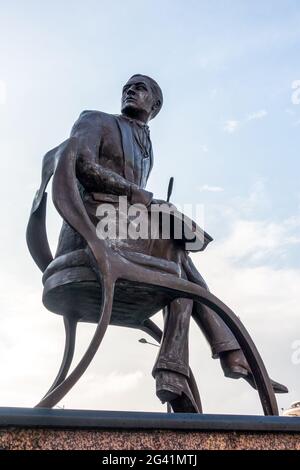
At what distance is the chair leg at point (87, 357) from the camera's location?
381 cm

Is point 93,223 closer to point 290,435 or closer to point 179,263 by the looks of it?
point 179,263

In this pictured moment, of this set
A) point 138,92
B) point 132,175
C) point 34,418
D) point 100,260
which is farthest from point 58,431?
point 138,92

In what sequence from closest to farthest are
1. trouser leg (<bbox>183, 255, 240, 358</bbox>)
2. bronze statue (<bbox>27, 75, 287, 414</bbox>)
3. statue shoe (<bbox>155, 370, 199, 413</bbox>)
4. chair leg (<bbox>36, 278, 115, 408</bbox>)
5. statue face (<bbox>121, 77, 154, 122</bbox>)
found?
chair leg (<bbox>36, 278, 115, 408</bbox>)
bronze statue (<bbox>27, 75, 287, 414</bbox>)
statue shoe (<bbox>155, 370, 199, 413</bbox>)
trouser leg (<bbox>183, 255, 240, 358</bbox>)
statue face (<bbox>121, 77, 154, 122</bbox>)

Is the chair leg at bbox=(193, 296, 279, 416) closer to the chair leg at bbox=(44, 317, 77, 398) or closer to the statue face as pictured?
the chair leg at bbox=(44, 317, 77, 398)

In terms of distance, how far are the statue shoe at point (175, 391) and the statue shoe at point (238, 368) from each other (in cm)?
38

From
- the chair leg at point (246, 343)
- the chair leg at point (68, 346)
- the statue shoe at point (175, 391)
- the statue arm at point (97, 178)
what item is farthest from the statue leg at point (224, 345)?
the chair leg at point (68, 346)

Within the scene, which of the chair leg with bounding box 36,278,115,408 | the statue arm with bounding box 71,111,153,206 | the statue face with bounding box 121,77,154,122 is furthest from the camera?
the statue face with bounding box 121,77,154,122

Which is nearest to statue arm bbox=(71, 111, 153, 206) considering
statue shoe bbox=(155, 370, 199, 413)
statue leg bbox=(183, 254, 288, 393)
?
statue leg bbox=(183, 254, 288, 393)

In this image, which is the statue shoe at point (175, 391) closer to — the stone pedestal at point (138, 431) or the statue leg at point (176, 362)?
the statue leg at point (176, 362)

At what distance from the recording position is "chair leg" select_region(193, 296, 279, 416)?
4641mm

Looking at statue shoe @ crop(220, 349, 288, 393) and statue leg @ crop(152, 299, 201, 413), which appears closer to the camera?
statue leg @ crop(152, 299, 201, 413)

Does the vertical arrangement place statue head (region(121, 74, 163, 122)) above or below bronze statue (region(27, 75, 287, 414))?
above

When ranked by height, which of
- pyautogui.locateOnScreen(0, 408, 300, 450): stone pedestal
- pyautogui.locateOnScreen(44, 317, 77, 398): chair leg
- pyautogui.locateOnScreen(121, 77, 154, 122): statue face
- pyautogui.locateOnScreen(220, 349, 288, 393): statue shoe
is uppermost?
pyautogui.locateOnScreen(121, 77, 154, 122): statue face

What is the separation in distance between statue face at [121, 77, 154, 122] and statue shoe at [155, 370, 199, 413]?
234 cm
